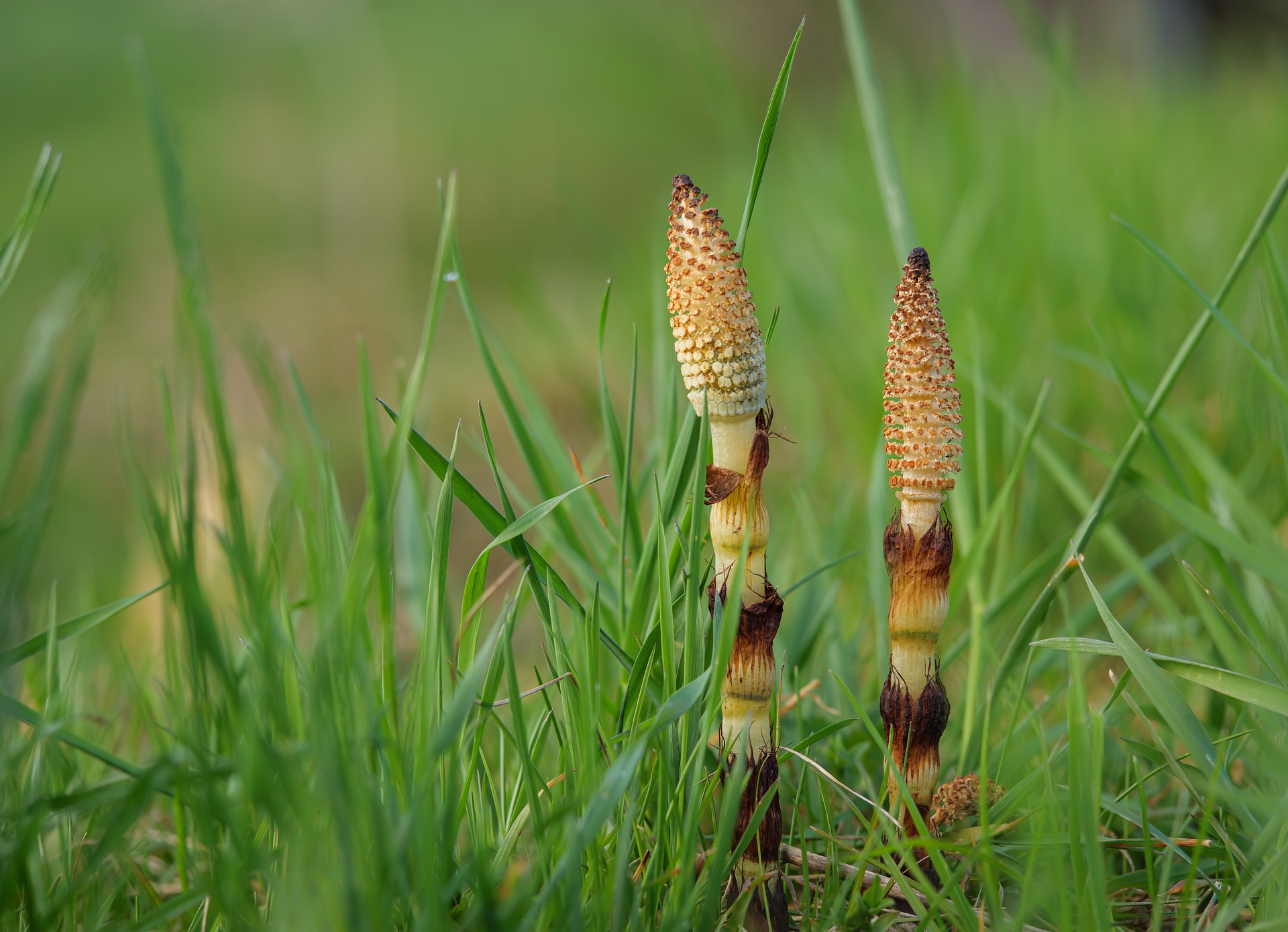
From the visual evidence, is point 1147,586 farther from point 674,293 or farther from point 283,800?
point 283,800

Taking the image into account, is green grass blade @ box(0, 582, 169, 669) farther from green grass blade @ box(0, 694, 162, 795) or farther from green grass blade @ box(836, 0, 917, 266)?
green grass blade @ box(836, 0, 917, 266)

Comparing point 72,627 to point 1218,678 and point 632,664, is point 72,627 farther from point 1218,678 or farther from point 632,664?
point 1218,678

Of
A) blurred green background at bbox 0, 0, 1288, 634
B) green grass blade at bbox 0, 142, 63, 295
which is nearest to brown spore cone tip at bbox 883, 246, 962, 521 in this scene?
blurred green background at bbox 0, 0, 1288, 634

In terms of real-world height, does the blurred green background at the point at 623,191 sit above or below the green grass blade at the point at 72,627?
above

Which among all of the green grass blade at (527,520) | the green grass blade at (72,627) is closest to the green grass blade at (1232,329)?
the green grass blade at (527,520)

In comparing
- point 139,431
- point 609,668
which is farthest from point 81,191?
point 609,668

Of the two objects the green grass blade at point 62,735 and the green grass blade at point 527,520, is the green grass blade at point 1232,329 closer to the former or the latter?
the green grass blade at point 527,520
